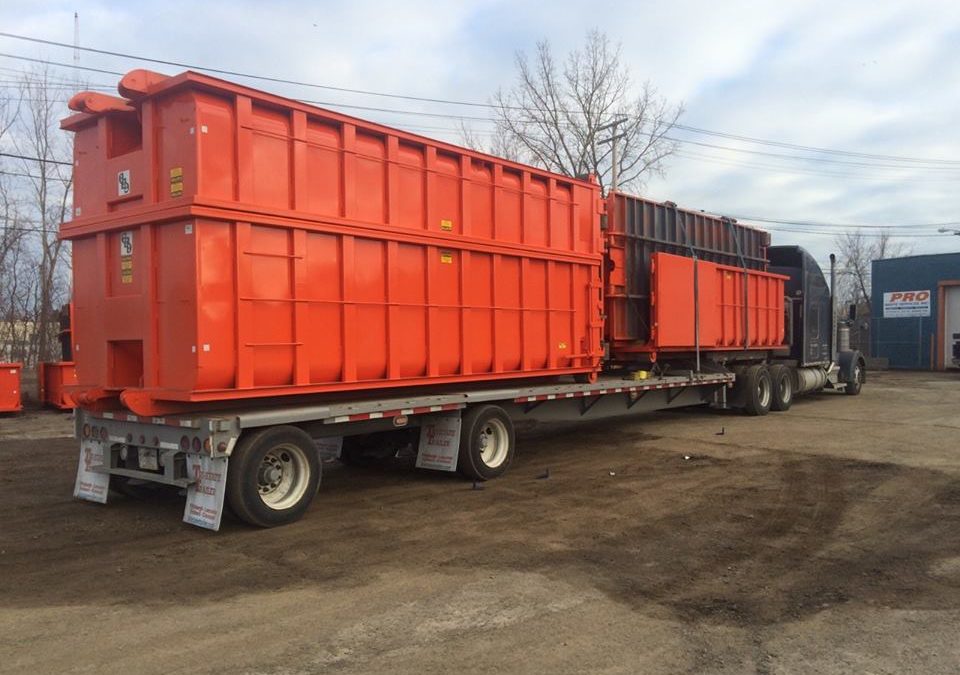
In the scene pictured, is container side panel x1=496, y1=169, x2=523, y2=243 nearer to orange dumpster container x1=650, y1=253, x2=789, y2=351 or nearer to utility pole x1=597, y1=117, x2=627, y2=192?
orange dumpster container x1=650, y1=253, x2=789, y2=351

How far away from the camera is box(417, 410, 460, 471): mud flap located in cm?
891

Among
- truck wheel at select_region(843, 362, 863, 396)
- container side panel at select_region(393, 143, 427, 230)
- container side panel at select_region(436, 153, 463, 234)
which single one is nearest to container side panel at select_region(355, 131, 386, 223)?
container side panel at select_region(393, 143, 427, 230)

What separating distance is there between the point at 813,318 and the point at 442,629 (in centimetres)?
1652

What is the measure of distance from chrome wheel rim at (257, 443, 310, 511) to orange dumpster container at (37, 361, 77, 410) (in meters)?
12.0

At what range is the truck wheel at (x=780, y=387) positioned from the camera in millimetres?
16594

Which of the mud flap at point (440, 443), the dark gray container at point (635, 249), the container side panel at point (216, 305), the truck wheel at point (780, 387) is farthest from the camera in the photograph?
the truck wheel at point (780, 387)

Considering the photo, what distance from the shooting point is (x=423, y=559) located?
604 cm

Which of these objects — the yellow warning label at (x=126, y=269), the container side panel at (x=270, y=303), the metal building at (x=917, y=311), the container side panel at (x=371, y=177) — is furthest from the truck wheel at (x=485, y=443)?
the metal building at (x=917, y=311)

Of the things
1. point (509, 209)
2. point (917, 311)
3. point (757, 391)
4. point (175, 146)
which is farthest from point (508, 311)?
point (917, 311)

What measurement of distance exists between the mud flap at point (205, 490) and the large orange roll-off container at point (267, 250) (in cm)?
57

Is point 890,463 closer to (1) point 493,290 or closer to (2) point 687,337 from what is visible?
(2) point 687,337

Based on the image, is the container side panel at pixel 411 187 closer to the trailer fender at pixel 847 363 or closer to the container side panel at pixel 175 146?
the container side panel at pixel 175 146

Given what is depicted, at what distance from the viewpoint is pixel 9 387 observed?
1617 cm

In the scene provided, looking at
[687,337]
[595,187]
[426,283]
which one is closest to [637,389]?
[687,337]
